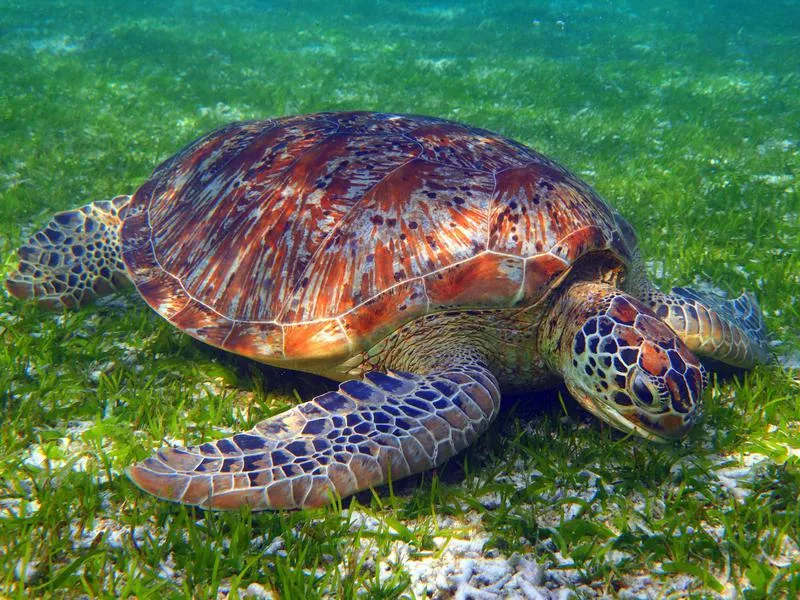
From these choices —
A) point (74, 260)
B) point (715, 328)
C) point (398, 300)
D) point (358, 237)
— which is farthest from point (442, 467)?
point (74, 260)

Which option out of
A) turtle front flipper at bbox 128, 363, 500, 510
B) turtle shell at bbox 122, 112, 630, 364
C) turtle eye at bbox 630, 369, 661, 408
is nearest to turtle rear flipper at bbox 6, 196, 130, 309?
turtle shell at bbox 122, 112, 630, 364

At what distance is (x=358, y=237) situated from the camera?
108 inches

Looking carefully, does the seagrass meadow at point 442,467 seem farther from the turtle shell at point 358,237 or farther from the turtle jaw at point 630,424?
the turtle shell at point 358,237

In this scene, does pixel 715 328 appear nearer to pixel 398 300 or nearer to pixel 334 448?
pixel 398 300

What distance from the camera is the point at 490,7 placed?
21688 mm

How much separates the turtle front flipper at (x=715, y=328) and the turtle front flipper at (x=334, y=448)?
4.11ft

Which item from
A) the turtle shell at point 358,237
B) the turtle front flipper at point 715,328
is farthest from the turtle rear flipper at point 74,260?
the turtle front flipper at point 715,328

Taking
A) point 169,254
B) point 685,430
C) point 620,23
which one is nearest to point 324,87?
point 169,254

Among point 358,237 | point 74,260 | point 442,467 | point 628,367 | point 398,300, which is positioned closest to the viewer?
point 628,367

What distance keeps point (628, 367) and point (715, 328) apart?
0.92 meters

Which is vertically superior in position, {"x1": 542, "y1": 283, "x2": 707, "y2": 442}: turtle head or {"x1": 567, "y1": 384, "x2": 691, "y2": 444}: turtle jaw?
{"x1": 542, "y1": 283, "x2": 707, "y2": 442}: turtle head

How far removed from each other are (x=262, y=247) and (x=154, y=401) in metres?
0.99

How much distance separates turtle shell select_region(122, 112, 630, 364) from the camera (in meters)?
2.62

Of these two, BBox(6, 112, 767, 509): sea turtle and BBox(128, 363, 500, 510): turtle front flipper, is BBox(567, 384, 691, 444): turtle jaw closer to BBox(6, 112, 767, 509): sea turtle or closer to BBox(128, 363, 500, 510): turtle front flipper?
BBox(6, 112, 767, 509): sea turtle
